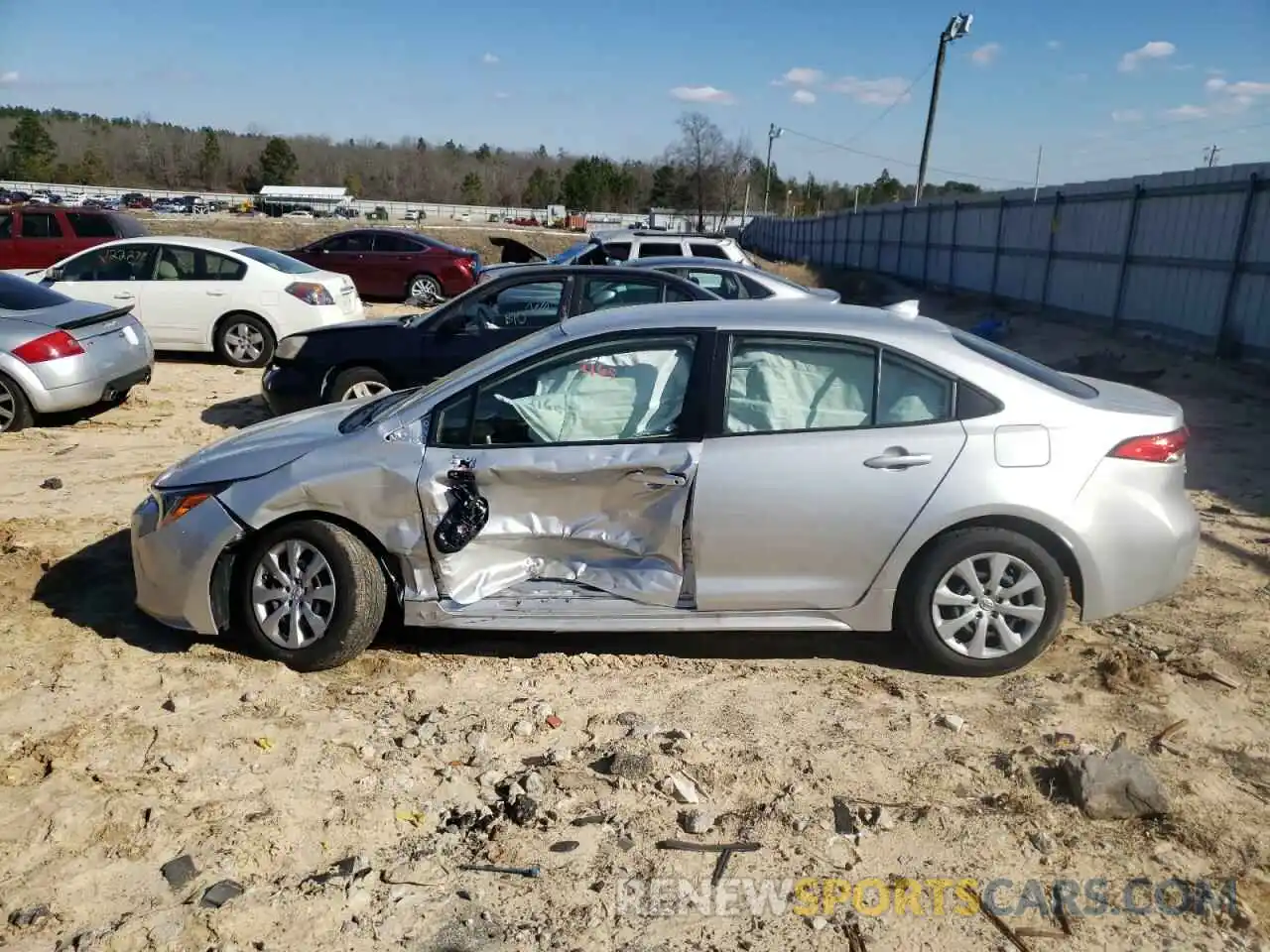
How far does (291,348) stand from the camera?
8609 millimetres

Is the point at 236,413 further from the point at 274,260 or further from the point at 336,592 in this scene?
the point at 336,592

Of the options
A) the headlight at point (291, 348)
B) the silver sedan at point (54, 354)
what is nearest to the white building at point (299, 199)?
the silver sedan at point (54, 354)

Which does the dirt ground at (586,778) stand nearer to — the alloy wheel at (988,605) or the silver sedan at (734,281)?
the alloy wheel at (988,605)

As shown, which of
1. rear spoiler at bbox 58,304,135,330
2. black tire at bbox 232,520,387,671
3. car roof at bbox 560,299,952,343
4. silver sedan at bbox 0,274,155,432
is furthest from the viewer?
rear spoiler at bbox 58,304,135,330

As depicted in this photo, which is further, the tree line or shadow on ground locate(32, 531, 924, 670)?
the tree line

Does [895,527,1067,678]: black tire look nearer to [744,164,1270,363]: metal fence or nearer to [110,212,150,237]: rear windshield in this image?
[744,164,1270,363]: metal fence

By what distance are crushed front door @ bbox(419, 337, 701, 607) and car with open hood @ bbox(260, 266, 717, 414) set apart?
12.9ft

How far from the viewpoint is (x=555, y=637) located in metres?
4.74

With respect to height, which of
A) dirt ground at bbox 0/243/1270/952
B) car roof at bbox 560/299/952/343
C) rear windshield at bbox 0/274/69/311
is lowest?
dirt ground at bbox 0/243/1270/952

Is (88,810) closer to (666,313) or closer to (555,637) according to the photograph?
(555,637)

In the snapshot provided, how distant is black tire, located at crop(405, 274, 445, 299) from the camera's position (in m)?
19.9

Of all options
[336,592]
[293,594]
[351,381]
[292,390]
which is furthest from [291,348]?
[336,592]

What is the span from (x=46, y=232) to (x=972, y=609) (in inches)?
670

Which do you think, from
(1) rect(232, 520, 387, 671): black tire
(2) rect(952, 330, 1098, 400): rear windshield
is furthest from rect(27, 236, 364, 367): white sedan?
(2) rect(952, 330, 1098, 400): rear windshield
